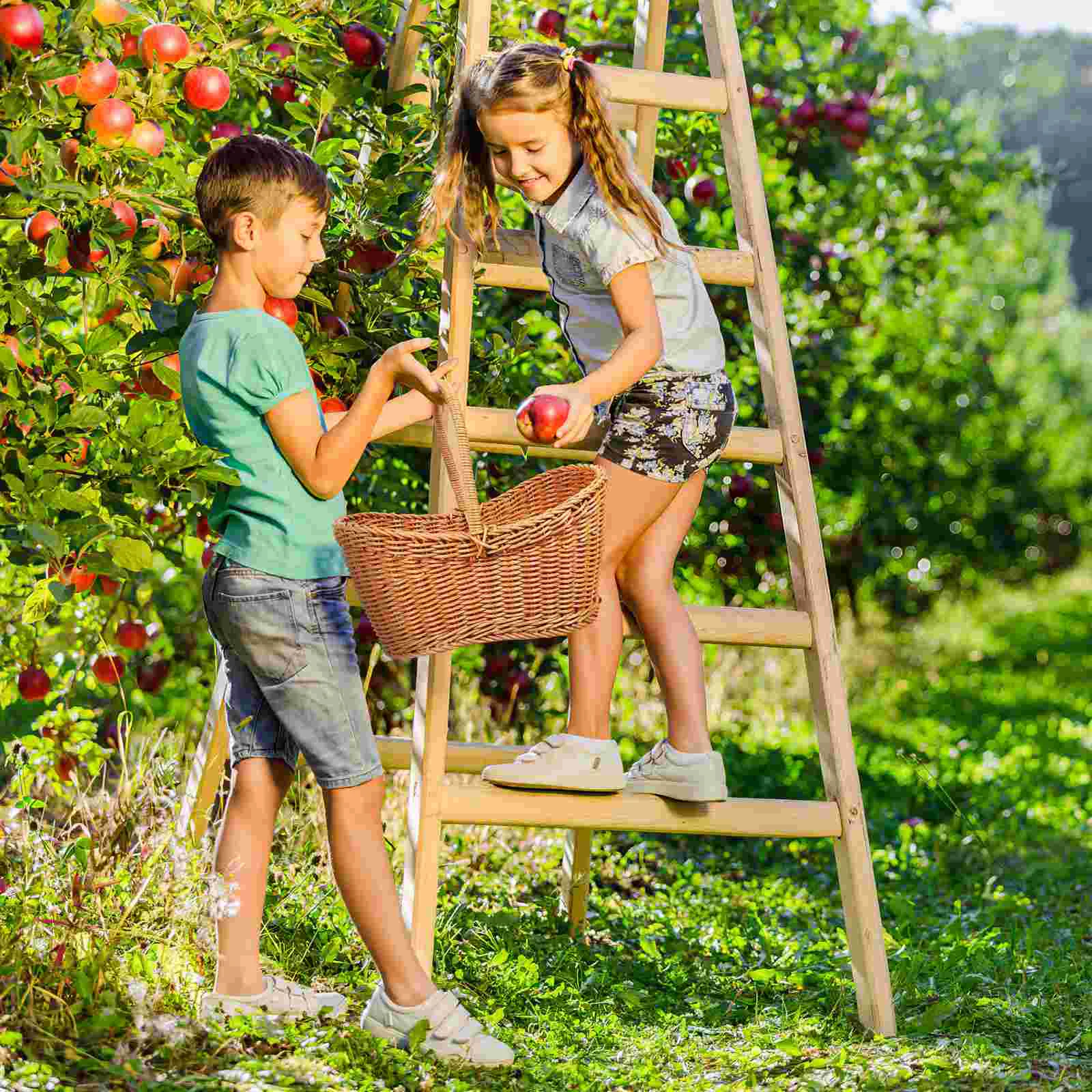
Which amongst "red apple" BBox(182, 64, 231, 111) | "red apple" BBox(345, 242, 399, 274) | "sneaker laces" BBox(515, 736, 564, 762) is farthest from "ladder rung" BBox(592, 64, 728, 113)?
"sneaker laces" BBox(515, 736, 564, 762)

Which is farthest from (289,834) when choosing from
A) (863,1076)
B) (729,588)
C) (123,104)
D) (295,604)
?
(729,588)

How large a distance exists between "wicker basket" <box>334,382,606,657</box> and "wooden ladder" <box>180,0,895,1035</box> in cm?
25

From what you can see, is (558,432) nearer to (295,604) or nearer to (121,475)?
(295,604)

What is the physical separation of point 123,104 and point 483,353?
0.94 meters

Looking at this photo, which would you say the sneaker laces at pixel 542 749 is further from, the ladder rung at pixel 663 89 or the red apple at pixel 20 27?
the red apple at pixel 20 27

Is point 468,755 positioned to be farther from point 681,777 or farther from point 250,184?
point 250,184

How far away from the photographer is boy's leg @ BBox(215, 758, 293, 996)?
7.56 ft

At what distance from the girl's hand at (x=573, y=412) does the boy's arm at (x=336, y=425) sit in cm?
22

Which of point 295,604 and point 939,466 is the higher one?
point 939,466

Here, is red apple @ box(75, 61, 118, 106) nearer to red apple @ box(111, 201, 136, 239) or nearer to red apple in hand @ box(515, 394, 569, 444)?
red apple @ box(111, 201, 136, 239)

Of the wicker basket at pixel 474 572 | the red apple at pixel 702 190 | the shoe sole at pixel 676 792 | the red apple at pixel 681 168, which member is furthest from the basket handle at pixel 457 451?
the red apple at pixel 681 168

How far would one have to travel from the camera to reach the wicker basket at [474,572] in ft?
6.98

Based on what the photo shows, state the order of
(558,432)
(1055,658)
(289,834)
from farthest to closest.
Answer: (1055,658) < (289,834) < (558,432)

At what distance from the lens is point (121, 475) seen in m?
2.17
